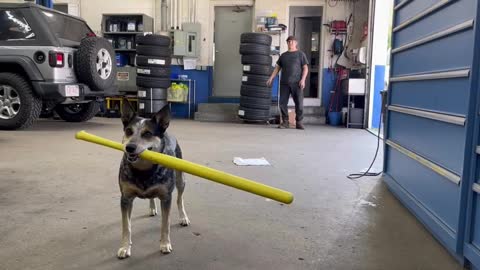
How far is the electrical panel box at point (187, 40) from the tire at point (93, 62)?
3246 millimetres

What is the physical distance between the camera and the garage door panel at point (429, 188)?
212 centimetres

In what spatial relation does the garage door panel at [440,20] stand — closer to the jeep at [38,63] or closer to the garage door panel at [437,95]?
the garage door panel at [437,95]

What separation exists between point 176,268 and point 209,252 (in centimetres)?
24

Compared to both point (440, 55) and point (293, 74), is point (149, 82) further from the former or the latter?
point (440, 55)

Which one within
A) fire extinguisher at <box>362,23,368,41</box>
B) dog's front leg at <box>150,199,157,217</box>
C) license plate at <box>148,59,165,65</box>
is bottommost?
dog's front leg at <box>150,199,157,217</box>

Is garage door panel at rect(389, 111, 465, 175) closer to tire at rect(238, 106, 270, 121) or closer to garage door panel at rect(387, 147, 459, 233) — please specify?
garage door panel at rect(387, 147, 459, 233)

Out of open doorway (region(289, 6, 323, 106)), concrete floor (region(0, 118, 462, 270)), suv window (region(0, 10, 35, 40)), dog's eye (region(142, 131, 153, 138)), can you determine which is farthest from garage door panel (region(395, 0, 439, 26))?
open doorway (region(289, 6, 323, 106))

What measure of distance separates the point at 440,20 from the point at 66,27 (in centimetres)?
549

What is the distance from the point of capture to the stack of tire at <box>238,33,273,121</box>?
816cm

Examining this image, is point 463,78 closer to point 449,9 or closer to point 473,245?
point 449,9

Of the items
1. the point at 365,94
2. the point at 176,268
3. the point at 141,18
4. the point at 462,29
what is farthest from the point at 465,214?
the point at 141,18

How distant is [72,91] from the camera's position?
5.94 metres

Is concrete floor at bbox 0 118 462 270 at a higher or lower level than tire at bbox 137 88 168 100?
lower

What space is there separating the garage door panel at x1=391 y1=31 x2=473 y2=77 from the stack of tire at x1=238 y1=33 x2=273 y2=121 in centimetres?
505
